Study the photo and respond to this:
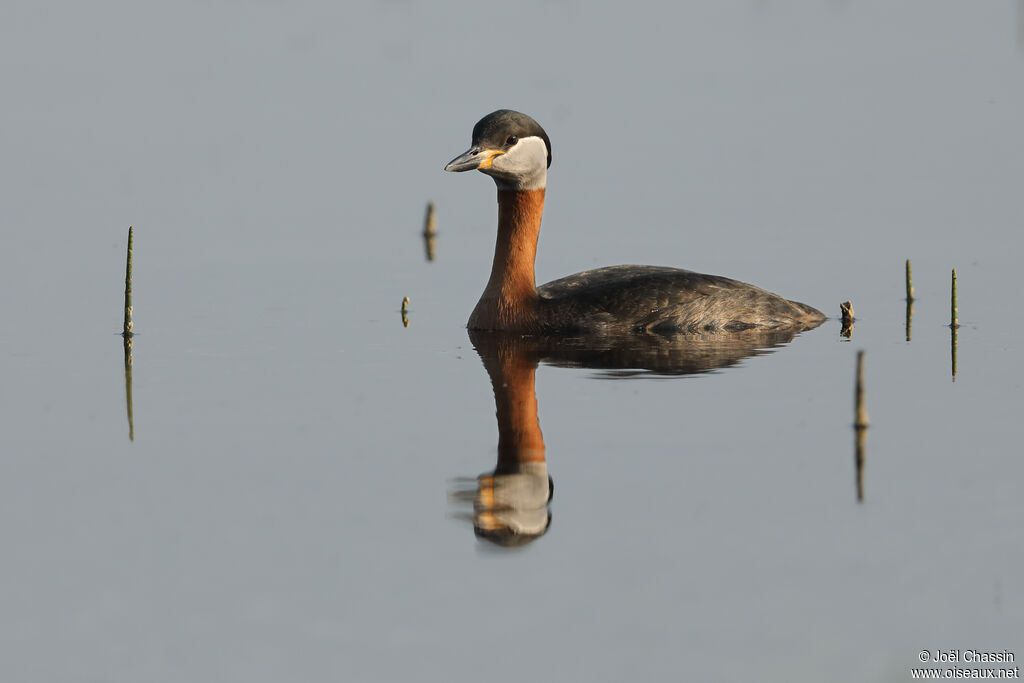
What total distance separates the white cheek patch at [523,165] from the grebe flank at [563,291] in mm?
10

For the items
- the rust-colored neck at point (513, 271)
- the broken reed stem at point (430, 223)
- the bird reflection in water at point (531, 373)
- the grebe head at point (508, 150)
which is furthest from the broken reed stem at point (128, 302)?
the broken reed stem at point (430, 223)

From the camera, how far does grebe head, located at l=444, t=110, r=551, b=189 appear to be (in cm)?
1778

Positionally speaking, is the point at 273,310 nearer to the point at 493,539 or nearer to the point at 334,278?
the point at 334,278

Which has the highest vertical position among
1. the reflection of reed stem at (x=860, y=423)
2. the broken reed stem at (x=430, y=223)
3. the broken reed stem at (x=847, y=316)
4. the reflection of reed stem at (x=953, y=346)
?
the broken reed stem at (x=430, y=223)

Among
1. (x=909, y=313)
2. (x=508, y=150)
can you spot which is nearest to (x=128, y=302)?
(x=508, y=150)

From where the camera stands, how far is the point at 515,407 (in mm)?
14617

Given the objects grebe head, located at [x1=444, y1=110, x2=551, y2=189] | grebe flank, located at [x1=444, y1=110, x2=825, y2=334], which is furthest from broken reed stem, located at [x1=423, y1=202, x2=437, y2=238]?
grebe head, located at [x1=444, y1=110, x2=551, y2=189]

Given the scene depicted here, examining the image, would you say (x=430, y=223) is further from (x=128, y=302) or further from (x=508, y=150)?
(x=128, y=302)

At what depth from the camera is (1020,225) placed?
22016 millimetres

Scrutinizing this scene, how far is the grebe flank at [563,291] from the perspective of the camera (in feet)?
58.3

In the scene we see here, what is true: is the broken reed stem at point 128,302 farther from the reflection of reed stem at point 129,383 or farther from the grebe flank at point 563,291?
the grebe flank at point 563,291

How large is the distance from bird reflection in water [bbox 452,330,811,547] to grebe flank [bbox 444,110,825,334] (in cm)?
19

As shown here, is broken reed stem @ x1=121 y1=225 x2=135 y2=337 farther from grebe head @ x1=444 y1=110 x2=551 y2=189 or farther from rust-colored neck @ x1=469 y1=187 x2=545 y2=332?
rust-colored neck @ x1=469 y1=187 x2=545 y2=332

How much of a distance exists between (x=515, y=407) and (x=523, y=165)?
421cm
